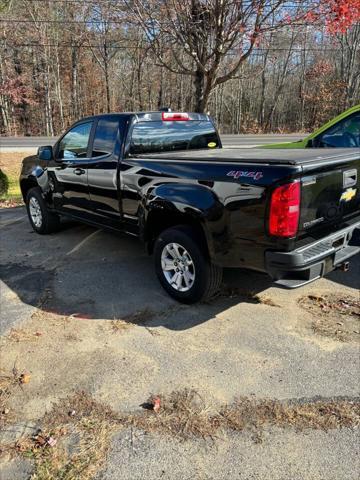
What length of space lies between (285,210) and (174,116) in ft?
8.42

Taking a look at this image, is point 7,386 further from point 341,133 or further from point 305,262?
point 341,133

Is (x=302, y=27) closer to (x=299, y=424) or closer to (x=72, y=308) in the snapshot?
(x=72, y=308)

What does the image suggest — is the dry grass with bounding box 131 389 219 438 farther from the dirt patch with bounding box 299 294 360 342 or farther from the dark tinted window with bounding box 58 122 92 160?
the dark tinted window with bounding box 58 122 92 160

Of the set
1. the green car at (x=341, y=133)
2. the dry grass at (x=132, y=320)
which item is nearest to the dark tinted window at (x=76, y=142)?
the dry grass at (x=132, y=320)

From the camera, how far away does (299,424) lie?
2.54 meters

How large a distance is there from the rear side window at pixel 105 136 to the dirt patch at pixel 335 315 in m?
Answer: 2.78

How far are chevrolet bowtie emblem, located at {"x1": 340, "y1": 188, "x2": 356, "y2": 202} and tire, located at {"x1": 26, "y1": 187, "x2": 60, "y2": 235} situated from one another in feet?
14.6

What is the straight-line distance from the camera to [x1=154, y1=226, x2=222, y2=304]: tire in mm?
3764

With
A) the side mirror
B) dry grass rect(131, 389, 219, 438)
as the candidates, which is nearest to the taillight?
dry grass rect(131, 389, 219, 438)

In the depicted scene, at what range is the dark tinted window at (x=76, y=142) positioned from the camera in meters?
5.18

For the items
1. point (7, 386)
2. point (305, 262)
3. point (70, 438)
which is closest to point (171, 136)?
point (305, 262)

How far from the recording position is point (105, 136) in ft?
15.8

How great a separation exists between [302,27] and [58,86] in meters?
31.8

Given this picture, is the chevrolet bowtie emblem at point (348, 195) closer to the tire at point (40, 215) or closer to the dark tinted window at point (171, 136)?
the dark tinted window at point (171, 136)
